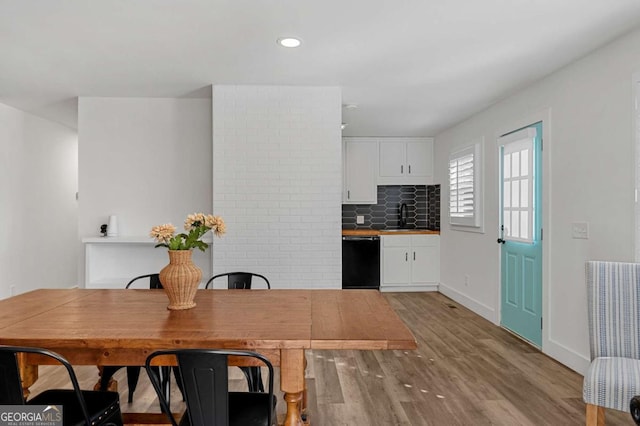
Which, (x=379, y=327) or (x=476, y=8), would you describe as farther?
(x=476, y=8)

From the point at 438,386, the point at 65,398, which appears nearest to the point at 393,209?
the point at 438,386

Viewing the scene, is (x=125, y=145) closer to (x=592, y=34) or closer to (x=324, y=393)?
(x=324, y=393)

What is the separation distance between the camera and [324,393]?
9.21 feet

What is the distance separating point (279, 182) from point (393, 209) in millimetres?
3261

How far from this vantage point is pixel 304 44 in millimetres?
2906

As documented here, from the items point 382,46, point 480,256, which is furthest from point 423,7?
point 480,256

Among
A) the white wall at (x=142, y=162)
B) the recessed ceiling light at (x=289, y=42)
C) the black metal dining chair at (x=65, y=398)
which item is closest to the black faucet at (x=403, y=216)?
the white wall at (x=142, y=162)

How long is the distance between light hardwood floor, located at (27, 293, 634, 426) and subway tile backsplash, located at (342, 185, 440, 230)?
2.88 metres

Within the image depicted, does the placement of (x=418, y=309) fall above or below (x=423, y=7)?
below

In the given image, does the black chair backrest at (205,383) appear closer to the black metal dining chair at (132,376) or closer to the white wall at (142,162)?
the black metal dining chair at (132,376)

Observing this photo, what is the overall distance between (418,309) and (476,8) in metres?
3.70

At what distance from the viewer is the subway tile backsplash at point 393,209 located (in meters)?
6.74

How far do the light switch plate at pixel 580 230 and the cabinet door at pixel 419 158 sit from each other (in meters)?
3.45

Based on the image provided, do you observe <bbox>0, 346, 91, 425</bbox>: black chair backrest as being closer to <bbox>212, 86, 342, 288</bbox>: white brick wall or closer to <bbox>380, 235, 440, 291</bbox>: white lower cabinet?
<bbox>212, 86, 342, 288</bbox>: white brick wall
